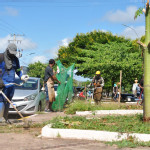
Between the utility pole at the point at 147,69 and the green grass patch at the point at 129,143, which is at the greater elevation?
the utility pole at the point at 147,69

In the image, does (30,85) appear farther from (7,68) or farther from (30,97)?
(7,68)

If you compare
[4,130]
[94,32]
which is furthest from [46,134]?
[94,32]

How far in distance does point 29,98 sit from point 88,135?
5.50 meters

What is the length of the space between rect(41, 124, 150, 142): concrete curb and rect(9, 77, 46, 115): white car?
15.7 ft

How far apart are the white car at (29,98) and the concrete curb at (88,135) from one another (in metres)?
4.77

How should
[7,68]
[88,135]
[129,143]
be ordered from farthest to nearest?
[7,68], [88,135], [129,143]

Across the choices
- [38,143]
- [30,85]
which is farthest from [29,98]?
[38,143]

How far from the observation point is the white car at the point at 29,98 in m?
10.8

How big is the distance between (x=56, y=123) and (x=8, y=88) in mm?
1964

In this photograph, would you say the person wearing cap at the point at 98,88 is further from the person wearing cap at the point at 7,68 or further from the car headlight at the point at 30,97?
the person wearing cap at the point at 7,68

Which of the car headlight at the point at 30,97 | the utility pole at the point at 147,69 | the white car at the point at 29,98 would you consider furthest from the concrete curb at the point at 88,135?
the car headlight at the point at 30,97

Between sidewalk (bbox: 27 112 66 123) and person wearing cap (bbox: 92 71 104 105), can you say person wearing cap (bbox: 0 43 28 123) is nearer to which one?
sidewalk (bbox: 27 112 66 123)

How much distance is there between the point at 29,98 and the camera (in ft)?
36.4

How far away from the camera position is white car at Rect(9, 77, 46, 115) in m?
10.8
